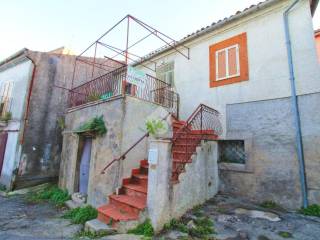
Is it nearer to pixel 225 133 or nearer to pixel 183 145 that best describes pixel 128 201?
pixel 183 145

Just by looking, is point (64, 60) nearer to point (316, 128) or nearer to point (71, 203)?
point (71, 203)

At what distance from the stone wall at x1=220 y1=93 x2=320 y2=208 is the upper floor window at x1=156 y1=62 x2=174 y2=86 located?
3.86 meters

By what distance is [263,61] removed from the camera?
22.0 feet

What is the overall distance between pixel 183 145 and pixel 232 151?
2.28 m

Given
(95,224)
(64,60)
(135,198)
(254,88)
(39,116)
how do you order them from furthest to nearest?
(64,60)
(39,116)
(254,88)
(135,198)
(95,224)

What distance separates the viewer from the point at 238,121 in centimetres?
698

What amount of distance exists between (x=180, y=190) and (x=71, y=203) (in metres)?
4.72

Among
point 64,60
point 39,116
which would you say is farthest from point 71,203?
point 64,60

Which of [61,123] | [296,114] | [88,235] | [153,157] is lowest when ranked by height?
[88,235]

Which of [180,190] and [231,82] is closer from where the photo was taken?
[180,190]

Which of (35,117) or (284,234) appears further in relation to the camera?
(35,117)

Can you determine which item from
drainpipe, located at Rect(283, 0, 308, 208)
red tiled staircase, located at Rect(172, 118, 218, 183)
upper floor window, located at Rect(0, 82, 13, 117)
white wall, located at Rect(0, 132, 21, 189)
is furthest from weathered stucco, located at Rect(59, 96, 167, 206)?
upper floor window, located at Rect(0, 82, 13, 117)

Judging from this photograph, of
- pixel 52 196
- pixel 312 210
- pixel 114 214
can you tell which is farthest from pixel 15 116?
pixel 312 210

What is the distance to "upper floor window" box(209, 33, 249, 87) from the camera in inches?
283
